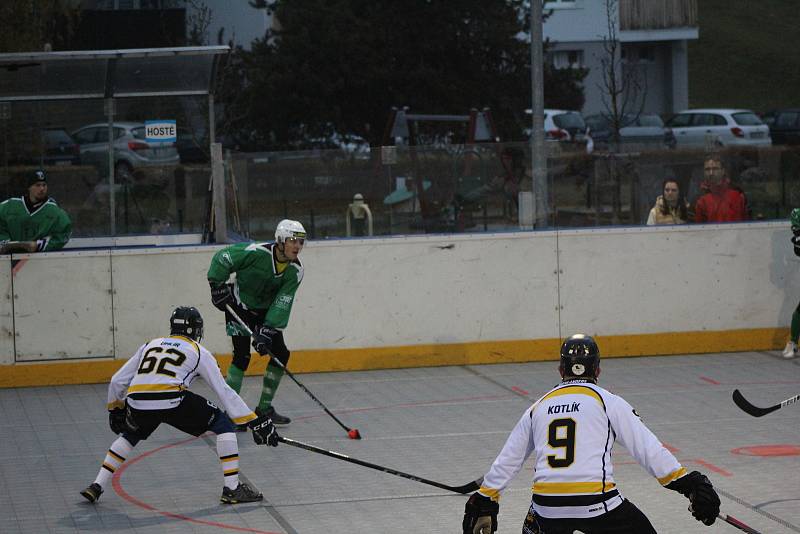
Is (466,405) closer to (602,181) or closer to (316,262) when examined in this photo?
(316,262)

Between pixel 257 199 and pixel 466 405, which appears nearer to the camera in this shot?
pixel 466 405

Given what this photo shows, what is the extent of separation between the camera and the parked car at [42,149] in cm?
1642

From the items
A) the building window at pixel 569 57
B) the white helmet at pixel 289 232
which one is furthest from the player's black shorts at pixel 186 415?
the building window at pixel 569 57

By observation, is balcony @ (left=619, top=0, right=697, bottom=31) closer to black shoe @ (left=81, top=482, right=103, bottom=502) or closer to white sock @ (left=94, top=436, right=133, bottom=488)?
white sock @ (left=94, top=436, right=133, bottom=488)

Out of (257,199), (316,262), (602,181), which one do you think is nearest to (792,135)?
(602,181)

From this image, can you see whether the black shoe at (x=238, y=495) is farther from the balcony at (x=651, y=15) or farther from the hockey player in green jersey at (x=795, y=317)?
the balcony at (x=651, y=15)

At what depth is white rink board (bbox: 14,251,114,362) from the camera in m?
12.3

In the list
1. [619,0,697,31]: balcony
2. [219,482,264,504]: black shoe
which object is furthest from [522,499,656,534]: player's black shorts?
[619,0,697,31]: balcony

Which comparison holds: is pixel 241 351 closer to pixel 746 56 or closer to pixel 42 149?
pixel 42 149

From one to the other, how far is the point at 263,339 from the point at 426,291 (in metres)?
3.19

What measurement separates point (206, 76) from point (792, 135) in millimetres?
24613

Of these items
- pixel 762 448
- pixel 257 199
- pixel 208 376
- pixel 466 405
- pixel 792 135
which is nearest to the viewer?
pixel 208 376

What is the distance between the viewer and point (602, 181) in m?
17.6

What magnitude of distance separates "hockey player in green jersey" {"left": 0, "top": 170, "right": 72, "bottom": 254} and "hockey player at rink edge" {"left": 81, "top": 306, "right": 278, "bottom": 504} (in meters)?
5.25
